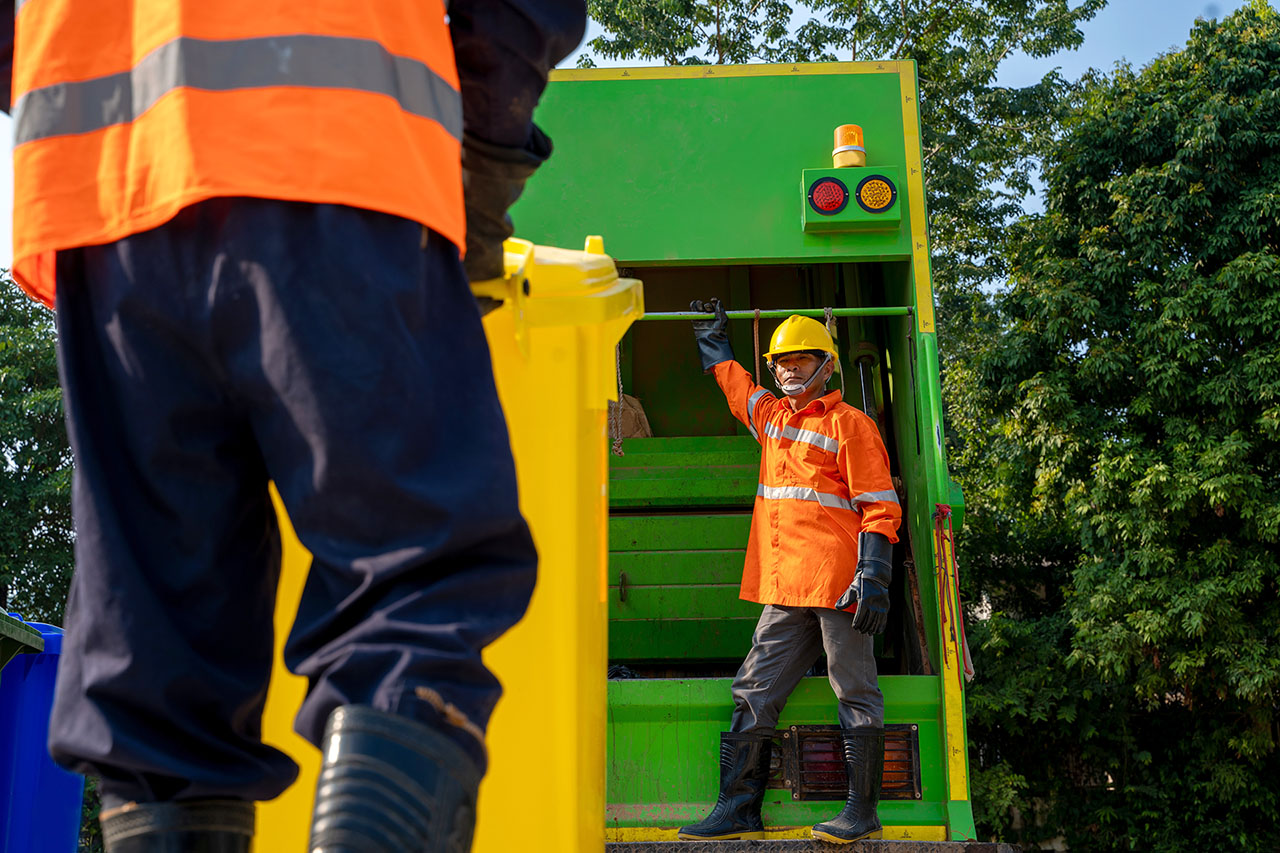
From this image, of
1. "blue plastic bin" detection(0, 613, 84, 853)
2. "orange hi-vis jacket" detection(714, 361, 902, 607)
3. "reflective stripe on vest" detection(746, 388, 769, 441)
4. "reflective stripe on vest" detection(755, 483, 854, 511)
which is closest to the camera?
"blue plastic bin" detection(0, 613, 84, 853)

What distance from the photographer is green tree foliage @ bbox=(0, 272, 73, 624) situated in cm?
1340

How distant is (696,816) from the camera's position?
356 cm

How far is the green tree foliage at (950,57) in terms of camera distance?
1504cm

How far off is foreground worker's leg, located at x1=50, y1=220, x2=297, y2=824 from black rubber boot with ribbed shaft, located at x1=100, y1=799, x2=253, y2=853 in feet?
0.04

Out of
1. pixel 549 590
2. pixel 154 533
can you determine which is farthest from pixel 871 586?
pixel 154 533

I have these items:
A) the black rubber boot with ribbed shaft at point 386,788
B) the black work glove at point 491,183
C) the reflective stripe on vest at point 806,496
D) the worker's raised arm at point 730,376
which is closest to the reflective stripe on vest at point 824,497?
the reflective stripe on vest at point 806,496

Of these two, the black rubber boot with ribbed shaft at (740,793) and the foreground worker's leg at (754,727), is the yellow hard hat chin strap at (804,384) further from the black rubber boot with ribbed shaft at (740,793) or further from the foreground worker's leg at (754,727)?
the black rubber boot with ribbed shaft at (740,793)

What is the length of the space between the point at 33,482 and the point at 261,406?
14.6 m

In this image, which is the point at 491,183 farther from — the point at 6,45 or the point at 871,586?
the point at 871,586

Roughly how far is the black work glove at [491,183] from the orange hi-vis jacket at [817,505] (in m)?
2.60

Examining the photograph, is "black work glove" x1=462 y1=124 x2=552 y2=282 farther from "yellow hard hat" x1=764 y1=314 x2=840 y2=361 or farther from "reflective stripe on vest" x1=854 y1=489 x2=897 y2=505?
"yellow hard hat" x1=764 y1=314 x2=840 y2=361

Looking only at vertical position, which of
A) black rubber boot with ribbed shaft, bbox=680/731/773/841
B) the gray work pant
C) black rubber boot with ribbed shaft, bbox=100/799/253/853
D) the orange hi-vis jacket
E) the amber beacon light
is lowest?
black rubber boot with ribbed shaft, bbox=100/799/253/853

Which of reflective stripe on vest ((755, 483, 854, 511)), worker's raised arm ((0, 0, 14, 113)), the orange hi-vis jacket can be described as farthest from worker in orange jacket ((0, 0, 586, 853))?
reflective stripe on vest ((755, 483, 854, 511))

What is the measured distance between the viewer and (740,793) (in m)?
3.47
